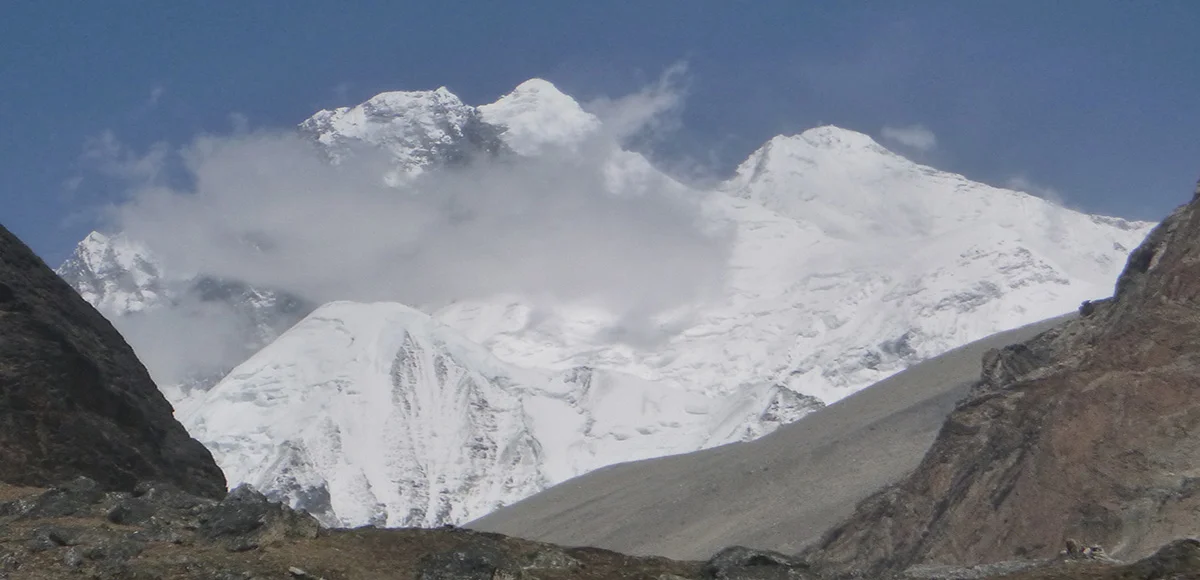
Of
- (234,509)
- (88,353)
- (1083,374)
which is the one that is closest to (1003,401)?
(1083,374)

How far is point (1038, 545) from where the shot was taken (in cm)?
4575

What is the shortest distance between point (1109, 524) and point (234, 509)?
102 ft

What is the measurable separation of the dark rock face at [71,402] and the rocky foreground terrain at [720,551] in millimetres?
34

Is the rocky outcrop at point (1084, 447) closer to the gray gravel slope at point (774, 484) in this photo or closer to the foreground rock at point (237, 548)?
the gray gravel slope at point (774, 484)

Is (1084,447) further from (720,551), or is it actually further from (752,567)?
(752,567)

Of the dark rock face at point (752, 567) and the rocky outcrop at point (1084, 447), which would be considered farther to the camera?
the rocky outcrop at point (1084, 447)

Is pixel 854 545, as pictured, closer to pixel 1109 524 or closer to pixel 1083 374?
pixel 1083 374

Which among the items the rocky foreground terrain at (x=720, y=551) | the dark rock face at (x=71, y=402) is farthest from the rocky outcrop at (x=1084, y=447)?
the dark rock face at (x=71, y=402)

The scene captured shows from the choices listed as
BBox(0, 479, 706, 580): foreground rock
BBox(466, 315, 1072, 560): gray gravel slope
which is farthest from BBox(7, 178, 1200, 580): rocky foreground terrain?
BBox(466, 315, 1072, 560): gray gravel slope

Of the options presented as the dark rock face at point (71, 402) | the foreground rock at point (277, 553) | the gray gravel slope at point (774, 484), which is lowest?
the foreground rock at point (277, 553)

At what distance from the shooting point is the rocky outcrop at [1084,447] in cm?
4322

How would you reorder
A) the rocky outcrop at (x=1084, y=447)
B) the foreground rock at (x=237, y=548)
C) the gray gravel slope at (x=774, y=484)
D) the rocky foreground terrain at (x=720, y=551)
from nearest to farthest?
the foreground rock at (x=237, y=548)
the rocky foreground terrain at (x=720, y=551)
the rocky outcrop at (x=1084, y=447)
the gray gravel slope at (x=774, y=484)

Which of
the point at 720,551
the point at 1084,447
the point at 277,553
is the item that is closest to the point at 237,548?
the point at 277,553

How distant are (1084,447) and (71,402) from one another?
1254 inches
